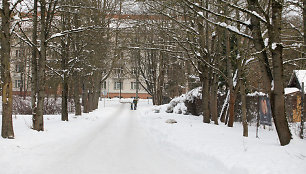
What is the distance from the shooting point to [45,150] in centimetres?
812

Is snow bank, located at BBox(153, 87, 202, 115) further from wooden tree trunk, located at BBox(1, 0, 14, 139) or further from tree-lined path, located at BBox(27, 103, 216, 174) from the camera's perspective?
wooden tree trunk, located at BBox(1, 0, 14, 139)

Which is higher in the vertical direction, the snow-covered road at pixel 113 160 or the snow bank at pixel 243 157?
the snow bank at pixel 243 157

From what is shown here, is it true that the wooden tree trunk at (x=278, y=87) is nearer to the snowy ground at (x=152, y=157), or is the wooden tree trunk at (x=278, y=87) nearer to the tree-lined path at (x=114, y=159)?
the snowy ground at (x=152, y=157)

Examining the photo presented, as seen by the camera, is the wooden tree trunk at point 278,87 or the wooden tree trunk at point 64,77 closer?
the wooden tree trunk at point 278,87

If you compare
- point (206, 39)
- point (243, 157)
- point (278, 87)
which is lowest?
point (243, 157)

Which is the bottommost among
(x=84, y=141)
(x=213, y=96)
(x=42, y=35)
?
(x=84, y=141)

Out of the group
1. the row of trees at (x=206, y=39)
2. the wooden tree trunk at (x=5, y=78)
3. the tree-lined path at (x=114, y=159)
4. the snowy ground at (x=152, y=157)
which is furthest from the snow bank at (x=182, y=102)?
the wooden tree trunk at (x=5, y=78)

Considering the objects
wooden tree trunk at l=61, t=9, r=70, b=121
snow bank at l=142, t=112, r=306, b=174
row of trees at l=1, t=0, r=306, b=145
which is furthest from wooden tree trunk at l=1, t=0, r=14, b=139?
wooden tree trunk at l=61, t=9, r=70, b=121

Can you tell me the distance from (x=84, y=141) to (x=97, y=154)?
8.44ft

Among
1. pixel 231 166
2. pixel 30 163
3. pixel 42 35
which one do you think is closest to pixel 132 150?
pixel 30 163

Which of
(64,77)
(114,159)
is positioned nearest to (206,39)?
(114,159)

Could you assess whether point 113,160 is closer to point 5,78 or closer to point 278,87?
point 278,87

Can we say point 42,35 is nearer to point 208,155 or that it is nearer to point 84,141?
point 84,141

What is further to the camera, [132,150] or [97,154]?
[132,150]
